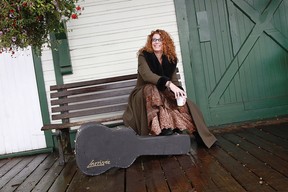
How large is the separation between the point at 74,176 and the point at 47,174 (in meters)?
0.41

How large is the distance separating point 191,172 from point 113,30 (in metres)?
2.66

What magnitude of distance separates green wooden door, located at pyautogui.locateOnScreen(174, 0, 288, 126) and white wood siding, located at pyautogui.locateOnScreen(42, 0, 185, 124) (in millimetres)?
405

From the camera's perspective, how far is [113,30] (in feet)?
16.2

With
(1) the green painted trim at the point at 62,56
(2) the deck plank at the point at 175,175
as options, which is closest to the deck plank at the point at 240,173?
(2) the deck plank at the point at 175,175

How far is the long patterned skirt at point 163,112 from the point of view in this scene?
350cm

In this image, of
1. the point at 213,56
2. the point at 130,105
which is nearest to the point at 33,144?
the point at 130,105

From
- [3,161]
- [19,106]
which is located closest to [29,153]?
[3,161]

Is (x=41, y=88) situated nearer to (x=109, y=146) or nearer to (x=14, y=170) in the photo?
(x=14, y=170)

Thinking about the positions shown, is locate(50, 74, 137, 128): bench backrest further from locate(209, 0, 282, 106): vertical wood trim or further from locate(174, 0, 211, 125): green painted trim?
locate(209, 0, 282, 106): vertical wood trim

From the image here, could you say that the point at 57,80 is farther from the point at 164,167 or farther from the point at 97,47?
the point at 164,167

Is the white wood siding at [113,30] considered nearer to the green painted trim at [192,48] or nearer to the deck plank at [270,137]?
the green painted trim at [192,48]

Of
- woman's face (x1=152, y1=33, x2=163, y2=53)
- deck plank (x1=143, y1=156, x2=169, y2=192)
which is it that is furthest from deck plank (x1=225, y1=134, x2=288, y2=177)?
woman's face (x1=152, y1=33, x2=163, y2=53)

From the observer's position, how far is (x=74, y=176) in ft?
11.0

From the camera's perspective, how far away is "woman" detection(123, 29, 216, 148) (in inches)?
138
